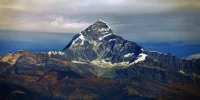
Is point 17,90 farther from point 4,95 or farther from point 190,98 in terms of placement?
point 190,98

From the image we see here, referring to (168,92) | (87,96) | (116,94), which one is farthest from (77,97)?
(168,92)

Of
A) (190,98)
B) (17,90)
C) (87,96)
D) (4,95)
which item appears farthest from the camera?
(87,96)

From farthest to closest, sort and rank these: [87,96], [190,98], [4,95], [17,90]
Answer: [87,96]
[190,98]
[17,90]
[4,95]

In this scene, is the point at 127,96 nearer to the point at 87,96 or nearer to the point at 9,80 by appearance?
the point at 87,96

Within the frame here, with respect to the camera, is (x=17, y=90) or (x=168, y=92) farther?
(x=168, y=92)

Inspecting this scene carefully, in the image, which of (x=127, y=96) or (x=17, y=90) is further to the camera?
(x=127, y=96)

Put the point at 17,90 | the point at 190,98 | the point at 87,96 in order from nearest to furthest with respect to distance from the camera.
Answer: the point at 17,90
the point at 190,98
the point at 87,96

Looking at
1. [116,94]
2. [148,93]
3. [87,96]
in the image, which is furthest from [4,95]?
[148,93]

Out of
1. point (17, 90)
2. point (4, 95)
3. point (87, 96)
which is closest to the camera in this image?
point (4, 95)
